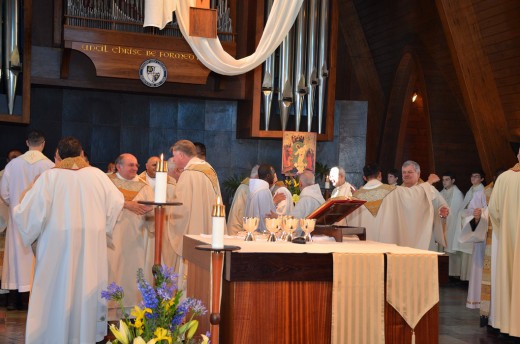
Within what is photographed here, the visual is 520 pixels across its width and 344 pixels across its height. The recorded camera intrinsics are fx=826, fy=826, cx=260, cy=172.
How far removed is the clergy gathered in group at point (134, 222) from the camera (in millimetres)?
6406

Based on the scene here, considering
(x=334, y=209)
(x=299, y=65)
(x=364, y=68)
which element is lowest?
(x=334, y=209)

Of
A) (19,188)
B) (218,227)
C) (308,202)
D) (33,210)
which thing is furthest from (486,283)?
(218,227)

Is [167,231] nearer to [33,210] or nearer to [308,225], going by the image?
[33,210]

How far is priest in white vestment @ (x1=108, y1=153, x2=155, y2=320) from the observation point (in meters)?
8.03

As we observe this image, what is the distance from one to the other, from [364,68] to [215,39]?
7471mm

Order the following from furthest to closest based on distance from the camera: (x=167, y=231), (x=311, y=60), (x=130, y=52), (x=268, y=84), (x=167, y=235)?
(x=311, y=60) → (x=268, y=84) → (x=130, y=52) → (x=167, y=235) → (x=167, y=231)

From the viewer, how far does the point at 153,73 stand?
37.6ft

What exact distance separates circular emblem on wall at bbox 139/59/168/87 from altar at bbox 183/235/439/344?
20.4 feet

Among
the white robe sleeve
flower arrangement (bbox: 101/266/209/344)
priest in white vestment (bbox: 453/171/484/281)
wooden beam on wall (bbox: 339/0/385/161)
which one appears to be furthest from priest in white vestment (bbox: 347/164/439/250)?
wooden beam on wall (bbox: 339/0/385/161)

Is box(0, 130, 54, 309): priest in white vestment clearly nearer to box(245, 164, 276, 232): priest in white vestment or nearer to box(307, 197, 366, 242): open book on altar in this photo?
box(245, 164, 276, 232): priest in white vestment

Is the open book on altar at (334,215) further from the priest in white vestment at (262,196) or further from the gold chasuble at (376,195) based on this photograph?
the priest in white vestment at (262,196)

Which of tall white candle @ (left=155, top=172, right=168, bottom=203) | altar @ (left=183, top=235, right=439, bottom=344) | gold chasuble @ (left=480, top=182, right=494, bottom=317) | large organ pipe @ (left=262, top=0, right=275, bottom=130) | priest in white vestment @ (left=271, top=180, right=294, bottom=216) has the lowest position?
gold chasuble @ (left=480, top=182, right=494, bottom=317)

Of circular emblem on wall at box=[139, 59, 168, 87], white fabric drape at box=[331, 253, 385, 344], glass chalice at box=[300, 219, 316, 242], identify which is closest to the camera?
white fabric drape at box=[331, 253, 385, 344]

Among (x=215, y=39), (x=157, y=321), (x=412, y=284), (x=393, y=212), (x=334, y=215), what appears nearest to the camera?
(x=157, y=321)
